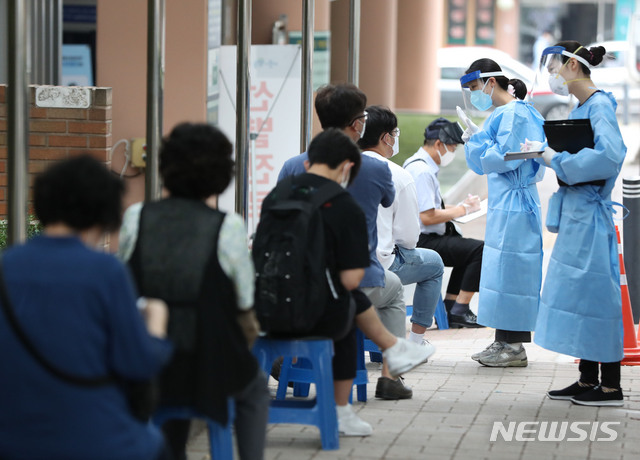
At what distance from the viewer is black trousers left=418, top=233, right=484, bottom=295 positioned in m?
7.79

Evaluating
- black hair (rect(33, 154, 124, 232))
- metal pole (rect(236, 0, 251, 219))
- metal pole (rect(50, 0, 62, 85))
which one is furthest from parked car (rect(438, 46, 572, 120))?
black hair (rect(33, 154, 124, 232))

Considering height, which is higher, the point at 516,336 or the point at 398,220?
the point at 398,220

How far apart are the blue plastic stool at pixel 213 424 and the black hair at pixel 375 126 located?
2482 mm

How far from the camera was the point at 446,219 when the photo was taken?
7.47 m

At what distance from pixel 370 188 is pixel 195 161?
1.74 meters

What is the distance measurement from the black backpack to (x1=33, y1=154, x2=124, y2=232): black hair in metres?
1.40

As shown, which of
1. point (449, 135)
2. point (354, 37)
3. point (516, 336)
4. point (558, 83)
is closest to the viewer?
point (558, 83)

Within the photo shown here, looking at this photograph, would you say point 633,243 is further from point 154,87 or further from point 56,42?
point 56,42

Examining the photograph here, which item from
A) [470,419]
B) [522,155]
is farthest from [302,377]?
[522,155]

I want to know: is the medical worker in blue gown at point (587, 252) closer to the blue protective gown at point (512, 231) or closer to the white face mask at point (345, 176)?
the blue protective gown at point (512, 231)

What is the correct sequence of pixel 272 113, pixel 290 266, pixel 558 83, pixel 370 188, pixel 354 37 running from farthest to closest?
pixel 272 113 → pixel 354 37 → pixel 558 83 → pixel 370 188 → pixel 290 266

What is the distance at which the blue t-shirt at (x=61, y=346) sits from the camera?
2.43m

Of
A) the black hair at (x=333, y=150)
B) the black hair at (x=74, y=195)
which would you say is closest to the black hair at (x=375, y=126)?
the black hair at (x=333, y=150)

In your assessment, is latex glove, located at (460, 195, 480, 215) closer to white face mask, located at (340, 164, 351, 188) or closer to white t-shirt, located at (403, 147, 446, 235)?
white t-shirt, located at (403, 147, 446, 235)
